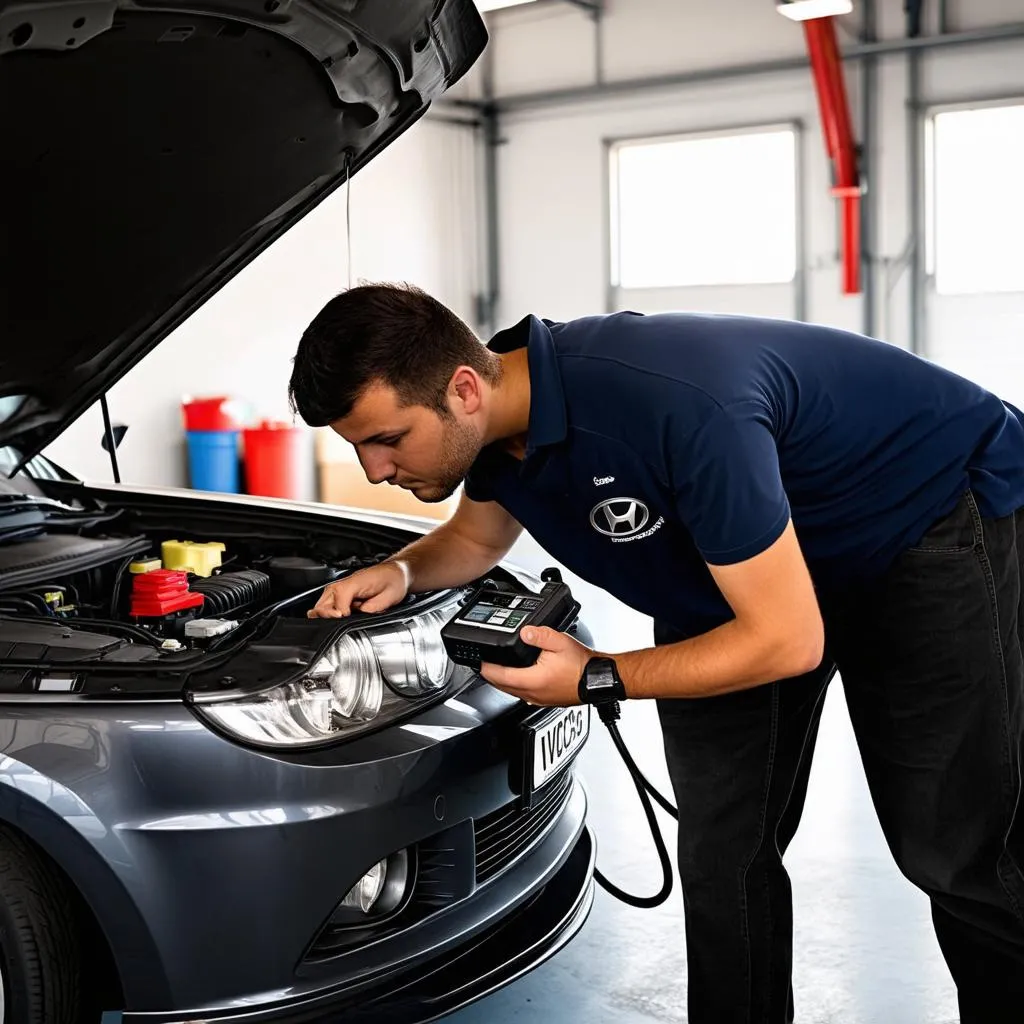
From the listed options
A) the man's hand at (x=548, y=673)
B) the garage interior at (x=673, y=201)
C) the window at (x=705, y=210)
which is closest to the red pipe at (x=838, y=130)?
the garage interior at (x=673, y=201)

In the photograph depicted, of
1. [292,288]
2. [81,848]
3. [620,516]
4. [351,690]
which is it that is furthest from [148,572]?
[292,288]

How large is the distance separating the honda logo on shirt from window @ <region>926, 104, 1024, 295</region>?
6.82m

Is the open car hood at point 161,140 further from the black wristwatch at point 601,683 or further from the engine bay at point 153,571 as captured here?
the black wristwatch at point 601,683

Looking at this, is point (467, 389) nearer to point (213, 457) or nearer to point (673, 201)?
point (213, 457)

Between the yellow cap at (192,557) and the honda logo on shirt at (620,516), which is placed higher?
the honda logo on shirt at (620,516)

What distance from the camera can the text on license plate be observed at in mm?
1871

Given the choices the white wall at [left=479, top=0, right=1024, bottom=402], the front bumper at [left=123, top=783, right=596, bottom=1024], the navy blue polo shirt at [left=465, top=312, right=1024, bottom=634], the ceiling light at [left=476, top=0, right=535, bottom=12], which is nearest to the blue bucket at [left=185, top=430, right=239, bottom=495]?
the ceiling light at [left=476, top=0, right=535, bottom=12]

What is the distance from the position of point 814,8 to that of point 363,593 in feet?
19.8

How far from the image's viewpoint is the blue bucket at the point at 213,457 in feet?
23.5

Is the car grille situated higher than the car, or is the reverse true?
the car

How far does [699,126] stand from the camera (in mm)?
8430

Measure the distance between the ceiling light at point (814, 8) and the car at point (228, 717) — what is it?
5.44m

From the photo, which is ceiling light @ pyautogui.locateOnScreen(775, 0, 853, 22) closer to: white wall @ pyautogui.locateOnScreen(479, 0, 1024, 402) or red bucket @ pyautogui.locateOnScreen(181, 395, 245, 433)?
white wall @ pyautogui.locateOnScreen(479, 0, 1024, 402)

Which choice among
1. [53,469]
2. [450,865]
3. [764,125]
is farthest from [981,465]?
[764,125]
